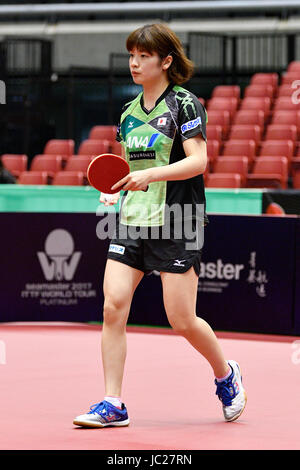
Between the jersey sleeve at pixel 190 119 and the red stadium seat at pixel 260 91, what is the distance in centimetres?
1154

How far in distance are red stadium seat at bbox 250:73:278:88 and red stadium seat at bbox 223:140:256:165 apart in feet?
8.17

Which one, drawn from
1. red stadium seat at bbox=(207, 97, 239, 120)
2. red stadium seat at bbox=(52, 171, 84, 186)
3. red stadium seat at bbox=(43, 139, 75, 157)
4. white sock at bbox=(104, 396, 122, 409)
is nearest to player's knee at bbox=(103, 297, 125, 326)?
white sock at bbox=(104, 396, 122, 409)

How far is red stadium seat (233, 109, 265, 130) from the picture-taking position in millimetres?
15469

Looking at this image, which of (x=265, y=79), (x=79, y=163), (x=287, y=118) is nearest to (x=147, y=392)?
(x=79, y=163)

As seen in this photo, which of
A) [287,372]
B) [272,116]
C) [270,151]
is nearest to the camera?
[287,372]

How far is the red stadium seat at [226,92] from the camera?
54.9 feet

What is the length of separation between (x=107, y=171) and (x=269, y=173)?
8818 mm

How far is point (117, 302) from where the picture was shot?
4992 mm

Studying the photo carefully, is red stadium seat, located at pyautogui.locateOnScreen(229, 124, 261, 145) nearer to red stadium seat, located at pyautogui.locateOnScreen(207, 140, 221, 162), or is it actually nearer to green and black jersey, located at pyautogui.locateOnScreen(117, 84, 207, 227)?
red stadium seat, located at pyautogui.locateOnScreen(207, 140, 221, 162)

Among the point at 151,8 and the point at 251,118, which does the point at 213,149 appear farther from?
the point at 151,8

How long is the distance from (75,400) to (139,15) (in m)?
15.8
